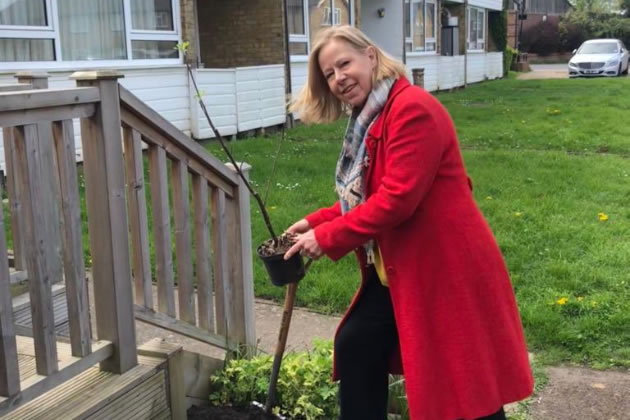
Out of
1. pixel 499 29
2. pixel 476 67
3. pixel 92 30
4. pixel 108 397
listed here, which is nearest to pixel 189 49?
pixel 92 30

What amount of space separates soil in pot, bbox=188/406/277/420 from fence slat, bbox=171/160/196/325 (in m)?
0.40

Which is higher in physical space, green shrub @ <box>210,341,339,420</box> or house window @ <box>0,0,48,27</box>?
house window @ <box>0,0,48,27</box>

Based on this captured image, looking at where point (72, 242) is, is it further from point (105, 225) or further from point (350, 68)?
point (350, 68)

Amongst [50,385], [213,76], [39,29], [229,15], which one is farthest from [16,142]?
[229,15]

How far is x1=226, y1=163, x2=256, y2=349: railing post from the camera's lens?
376 cm

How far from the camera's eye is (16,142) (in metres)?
2.40

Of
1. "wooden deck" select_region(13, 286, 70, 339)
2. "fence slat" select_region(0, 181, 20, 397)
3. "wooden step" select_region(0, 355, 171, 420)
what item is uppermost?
"fence slat" select_region(0, 181, 20, 397)

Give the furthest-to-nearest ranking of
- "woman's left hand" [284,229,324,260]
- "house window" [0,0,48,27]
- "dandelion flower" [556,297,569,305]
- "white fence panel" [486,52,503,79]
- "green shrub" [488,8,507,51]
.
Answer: "green shrub" [488,8,507,51] → "white fence panel" [486,52,503,79] → "house window" [0,0,48,27] → "dandelion flower" [556,297,569,305] → "woman's left hand" [284,229,324,260]

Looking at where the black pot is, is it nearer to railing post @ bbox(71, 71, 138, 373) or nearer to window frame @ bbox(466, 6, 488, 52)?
railing post @ bbox(71, 71, 138, 373)

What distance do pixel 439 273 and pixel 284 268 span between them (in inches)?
21.9

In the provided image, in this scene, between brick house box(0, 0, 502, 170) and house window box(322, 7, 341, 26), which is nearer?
brick house box(0, 0, 502, 170)

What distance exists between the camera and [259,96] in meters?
13.7

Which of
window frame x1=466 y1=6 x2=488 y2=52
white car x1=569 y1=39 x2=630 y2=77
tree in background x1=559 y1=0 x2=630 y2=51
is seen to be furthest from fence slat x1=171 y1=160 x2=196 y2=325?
tree in background x1=559 y1=0 x2=630 y2=51

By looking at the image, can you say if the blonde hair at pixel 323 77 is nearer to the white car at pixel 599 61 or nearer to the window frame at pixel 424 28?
the window frame at pixel 424 28
